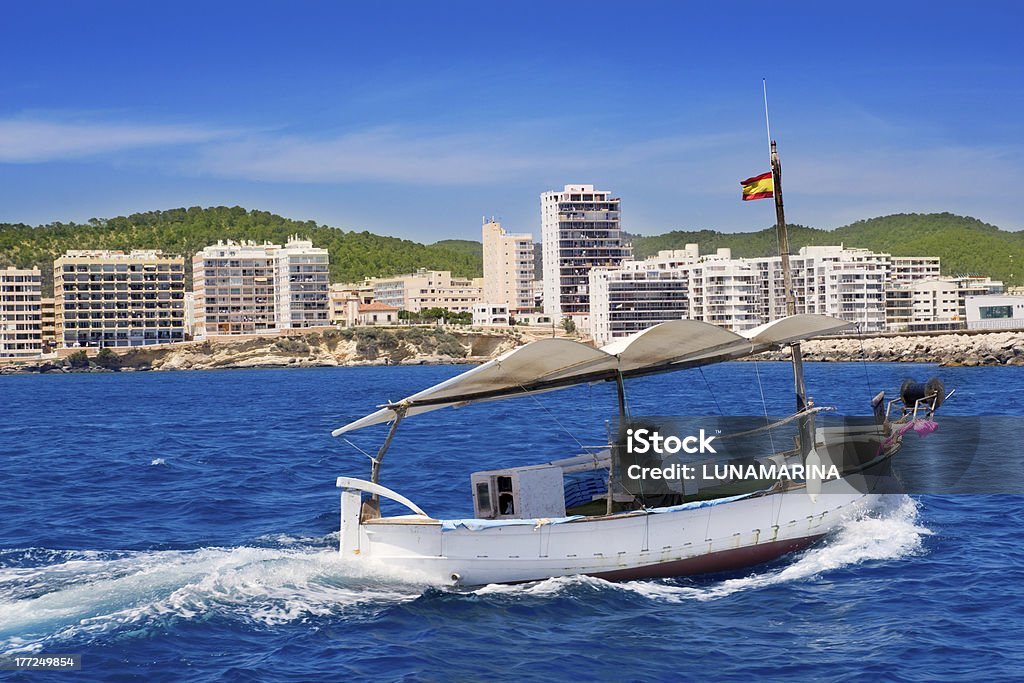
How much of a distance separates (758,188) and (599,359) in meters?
5.76

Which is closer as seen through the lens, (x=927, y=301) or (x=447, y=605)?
(x=447, y=605)

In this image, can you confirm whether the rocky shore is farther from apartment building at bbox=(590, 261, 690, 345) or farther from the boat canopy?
the boat canopy

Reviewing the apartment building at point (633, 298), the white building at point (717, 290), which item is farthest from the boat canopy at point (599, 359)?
the apartment building at point (633, 298)

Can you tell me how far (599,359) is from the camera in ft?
63.1

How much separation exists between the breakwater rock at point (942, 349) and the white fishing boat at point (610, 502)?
3943 inches

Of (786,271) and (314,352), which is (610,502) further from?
(314,352)

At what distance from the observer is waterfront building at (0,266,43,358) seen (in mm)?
193875

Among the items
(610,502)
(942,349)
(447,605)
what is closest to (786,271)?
(610,502)

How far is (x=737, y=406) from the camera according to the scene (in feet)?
213

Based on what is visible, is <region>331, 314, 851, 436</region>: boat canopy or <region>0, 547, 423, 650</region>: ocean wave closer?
<region>0, 547, 423, 650</region>: ocean wave

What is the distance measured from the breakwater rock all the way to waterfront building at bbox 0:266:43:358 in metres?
124

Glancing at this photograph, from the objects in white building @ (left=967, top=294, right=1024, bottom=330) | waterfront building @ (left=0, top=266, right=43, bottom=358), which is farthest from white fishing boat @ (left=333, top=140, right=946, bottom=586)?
waterfront building @ (left=0, top=266, right=43, bottom=358)

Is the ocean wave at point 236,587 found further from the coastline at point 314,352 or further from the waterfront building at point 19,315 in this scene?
the waterfront building at point 19,315

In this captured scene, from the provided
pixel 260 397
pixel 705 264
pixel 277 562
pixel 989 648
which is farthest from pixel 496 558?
pixel 705 264
